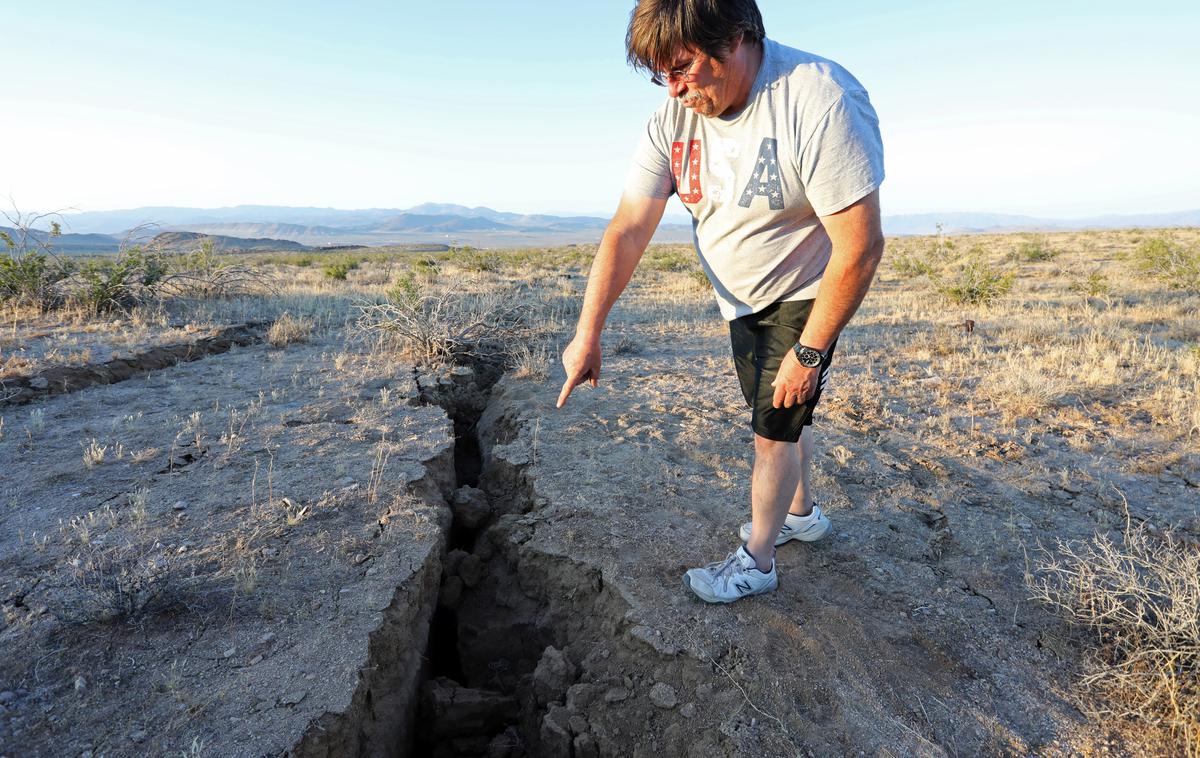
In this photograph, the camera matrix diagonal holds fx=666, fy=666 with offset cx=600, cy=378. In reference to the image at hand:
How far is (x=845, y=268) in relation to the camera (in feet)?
5.32

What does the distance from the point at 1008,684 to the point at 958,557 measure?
0.73 m

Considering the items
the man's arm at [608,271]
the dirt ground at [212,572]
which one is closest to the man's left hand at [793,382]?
the man's arm at [608,271]

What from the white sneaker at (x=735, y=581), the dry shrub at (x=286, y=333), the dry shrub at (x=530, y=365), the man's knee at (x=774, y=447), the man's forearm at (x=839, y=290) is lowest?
the white sneaker at (x=735, y=581)

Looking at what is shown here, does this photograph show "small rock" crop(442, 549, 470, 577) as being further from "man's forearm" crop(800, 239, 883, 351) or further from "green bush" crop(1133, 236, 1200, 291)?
"green bush" crop(1133, 236, 1200, 291)

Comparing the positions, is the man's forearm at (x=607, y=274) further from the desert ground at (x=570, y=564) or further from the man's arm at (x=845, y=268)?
the desert ground at (x=570, y=564)

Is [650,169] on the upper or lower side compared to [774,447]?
upper

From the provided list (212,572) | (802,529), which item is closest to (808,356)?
(802,529)

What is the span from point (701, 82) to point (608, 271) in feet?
2.12

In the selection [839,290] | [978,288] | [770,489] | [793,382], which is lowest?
[770,489]

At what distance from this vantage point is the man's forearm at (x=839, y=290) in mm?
1611

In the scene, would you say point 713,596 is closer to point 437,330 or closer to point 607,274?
point 607,274

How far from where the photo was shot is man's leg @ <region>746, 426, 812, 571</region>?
210 centimetres

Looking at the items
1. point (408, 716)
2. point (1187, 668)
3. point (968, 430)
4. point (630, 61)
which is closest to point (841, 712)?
point (1187, 668)

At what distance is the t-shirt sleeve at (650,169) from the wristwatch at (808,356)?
2.13ft
